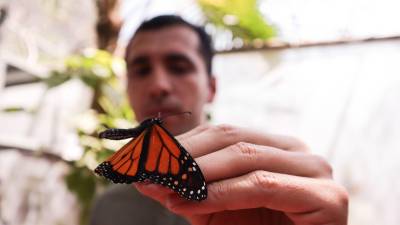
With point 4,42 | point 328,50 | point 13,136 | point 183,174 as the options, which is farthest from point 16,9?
point 183,174

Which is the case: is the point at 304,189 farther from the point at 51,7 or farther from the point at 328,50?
the point at 51,7

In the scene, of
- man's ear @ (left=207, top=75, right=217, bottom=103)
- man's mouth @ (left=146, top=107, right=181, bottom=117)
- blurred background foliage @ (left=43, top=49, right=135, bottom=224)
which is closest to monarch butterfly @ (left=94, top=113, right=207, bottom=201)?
man's mouth @ (left=146, top=107, right=181, bottom=117)

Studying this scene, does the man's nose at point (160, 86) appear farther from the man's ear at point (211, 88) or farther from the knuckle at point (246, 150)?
the knuckle at point (246, 150)

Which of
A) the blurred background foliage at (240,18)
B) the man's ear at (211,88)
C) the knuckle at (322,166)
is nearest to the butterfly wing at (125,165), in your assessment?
the knuckle at (322,166)

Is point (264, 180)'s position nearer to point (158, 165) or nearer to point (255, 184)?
point (255, 184)

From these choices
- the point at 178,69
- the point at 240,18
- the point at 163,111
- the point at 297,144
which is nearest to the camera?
the point at 297,144

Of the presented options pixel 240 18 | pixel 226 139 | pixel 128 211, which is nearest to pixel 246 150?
pixel 226 139
